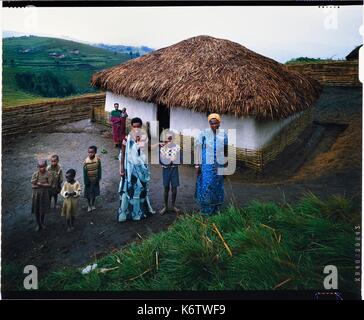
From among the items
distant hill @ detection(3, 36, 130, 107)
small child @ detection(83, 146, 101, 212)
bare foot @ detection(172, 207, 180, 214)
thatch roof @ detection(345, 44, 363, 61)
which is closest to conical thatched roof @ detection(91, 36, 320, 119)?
distant hill @ detection(3, 36, 130, 107)

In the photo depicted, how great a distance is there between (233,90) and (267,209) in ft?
6.99

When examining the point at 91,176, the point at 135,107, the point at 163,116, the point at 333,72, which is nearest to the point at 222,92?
the point at 163,116

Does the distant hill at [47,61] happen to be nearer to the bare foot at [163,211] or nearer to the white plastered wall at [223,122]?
the white plastered wall at [223,122]

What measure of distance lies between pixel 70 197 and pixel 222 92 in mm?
2670

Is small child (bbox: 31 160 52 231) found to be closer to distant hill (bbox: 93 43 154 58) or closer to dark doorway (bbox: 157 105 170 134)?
distant hill (bbox: 93 43 154 58)

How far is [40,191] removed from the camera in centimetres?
456

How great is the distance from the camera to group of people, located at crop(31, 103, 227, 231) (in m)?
4.47

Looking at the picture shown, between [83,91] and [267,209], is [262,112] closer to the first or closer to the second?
[267,209]

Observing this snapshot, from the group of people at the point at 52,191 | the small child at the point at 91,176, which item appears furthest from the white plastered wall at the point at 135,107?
the group of people at the point at 52,191

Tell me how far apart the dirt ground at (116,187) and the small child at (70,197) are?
9 cm

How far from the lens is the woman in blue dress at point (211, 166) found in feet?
14.4

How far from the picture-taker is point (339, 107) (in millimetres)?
5195

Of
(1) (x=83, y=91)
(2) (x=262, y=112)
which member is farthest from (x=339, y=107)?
(1) (x=83, y=91)

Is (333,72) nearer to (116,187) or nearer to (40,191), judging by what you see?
(116,187)
